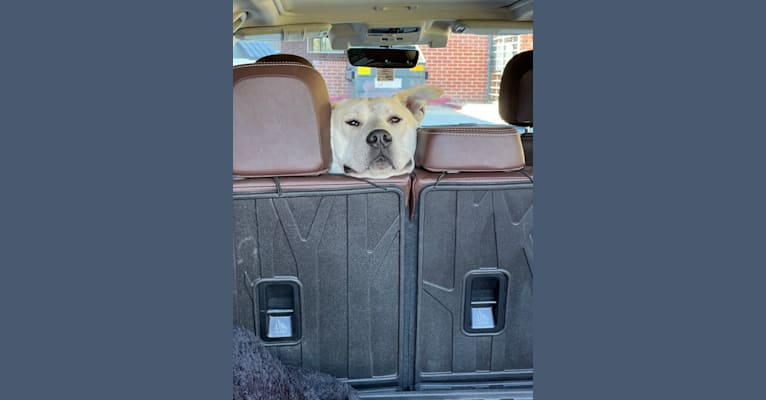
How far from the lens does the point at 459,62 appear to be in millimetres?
4973

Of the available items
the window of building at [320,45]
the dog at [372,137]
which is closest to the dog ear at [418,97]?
the dog at [372,137]

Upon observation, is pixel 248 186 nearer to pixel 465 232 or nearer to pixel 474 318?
pixel 465 232

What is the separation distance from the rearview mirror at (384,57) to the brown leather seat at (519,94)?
1072 mm

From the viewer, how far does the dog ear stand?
265 cm

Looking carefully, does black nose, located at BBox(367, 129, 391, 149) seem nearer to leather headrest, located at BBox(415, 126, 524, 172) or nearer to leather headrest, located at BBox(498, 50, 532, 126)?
leather headrest, located at BBox(415, 126, 524, 172)

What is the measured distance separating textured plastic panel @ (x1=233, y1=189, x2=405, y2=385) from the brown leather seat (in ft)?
4.18

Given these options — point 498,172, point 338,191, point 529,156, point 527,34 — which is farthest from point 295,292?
point 527,34

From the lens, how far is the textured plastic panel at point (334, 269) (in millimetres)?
2244

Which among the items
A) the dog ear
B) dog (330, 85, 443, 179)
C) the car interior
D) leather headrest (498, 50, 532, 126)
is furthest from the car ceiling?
the car interior

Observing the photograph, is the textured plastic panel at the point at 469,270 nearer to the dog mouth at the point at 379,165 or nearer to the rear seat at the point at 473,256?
the rear seat at the point at 473,256

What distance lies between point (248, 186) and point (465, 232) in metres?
0.87

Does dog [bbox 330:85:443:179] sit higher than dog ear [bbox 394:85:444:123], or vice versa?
dog ear [bbox 394:85:444:123]

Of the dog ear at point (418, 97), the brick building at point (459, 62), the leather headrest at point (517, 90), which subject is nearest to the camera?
the dog ear at point (418, 97)

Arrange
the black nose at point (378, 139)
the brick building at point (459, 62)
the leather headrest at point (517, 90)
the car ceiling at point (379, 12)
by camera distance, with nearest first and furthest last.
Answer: the black nose at point (378, 139) < the leather headrest at point (517, 90) < the car ceiling at point (379, 12) < the brick building at point (459, 62)
